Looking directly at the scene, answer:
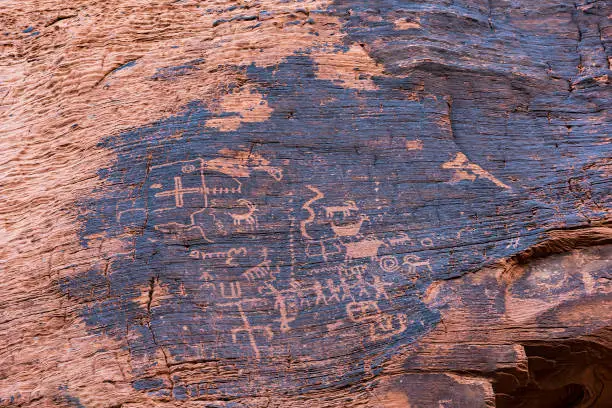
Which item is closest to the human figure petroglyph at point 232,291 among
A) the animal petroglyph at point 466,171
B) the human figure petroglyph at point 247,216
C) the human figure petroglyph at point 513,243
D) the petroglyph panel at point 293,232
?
the petroglyph panel at point 293,232

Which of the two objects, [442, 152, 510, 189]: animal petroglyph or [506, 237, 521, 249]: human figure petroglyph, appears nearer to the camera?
[506, 237, 521, 249]: human figure petroglyph

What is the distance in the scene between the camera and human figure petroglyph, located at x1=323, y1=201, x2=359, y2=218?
368 cm

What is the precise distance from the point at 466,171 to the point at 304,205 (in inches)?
45.1

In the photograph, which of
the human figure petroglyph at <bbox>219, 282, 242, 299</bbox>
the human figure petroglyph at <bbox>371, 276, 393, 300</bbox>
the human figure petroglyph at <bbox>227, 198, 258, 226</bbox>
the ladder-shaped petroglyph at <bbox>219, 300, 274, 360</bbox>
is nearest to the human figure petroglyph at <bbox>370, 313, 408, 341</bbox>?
the human figure petroglyph at <bbox>371, 276, 393, 300</bbox>

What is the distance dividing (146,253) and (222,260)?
475 mm

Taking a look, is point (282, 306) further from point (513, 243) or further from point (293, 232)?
point (513, 243)

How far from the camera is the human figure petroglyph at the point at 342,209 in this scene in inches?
145

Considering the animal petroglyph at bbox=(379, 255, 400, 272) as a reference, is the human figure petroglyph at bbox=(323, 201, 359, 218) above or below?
above

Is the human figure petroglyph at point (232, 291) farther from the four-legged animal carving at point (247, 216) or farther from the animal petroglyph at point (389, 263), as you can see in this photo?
the animal petroglyph at point (389, 263)

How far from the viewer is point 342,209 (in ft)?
12.1

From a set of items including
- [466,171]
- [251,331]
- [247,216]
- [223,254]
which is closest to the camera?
[251,331]

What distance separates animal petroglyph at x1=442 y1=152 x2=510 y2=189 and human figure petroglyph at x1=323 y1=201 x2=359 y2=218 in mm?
708

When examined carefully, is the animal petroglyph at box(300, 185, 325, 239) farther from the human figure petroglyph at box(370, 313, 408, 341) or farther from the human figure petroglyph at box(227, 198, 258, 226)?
→ the human figure petroglyph at box(370, 313, 408, 341)

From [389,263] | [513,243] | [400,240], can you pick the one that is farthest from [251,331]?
[513,243]
